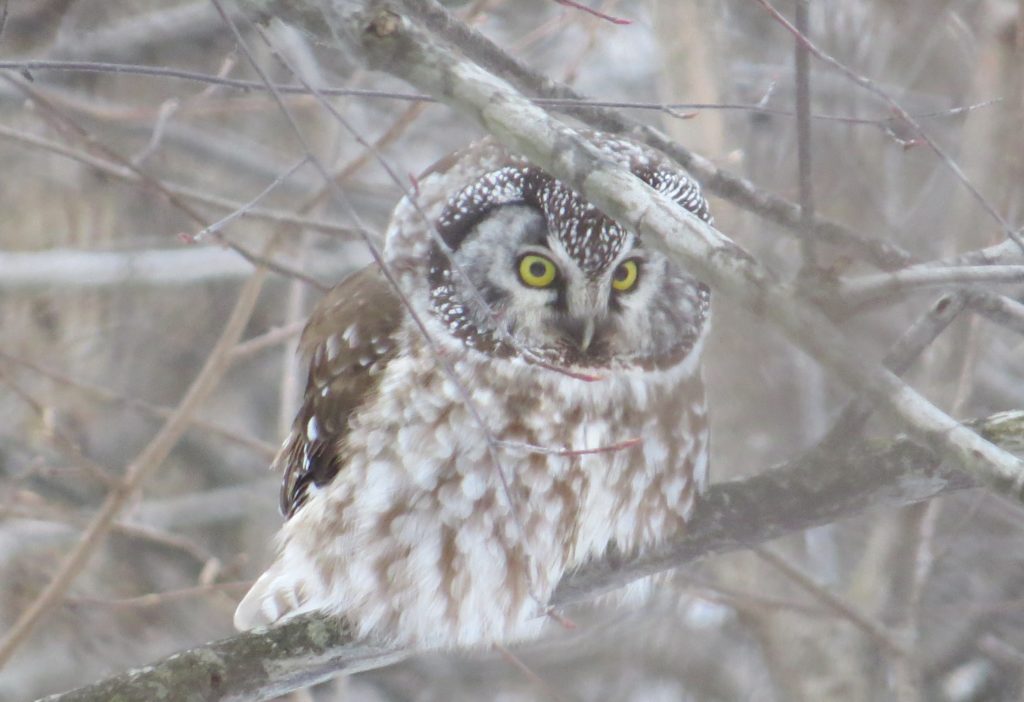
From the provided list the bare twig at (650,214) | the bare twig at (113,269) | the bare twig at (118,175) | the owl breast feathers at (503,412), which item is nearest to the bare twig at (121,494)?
the bare twig at (118,175)

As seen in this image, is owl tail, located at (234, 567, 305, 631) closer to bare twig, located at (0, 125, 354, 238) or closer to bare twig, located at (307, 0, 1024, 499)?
bare twig, located at (0, 125, 354, 238)

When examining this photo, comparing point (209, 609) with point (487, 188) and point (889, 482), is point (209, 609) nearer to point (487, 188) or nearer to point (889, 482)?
point (487, 188)

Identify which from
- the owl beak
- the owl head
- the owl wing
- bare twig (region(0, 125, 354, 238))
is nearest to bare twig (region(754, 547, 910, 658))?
the owl head

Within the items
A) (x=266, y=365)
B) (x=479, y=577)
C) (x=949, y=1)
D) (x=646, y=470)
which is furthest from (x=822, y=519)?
(x=266, y=365)

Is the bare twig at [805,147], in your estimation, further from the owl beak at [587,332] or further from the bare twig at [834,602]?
the bare twig at [834,602]

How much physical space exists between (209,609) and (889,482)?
506 cm

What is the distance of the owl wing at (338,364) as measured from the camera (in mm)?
3564

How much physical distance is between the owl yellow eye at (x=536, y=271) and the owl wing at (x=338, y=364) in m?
0.43

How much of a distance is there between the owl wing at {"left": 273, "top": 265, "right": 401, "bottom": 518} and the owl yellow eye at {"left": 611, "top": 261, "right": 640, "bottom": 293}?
64 centimetres

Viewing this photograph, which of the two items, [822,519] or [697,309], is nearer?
[822,519]

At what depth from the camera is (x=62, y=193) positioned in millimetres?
7637

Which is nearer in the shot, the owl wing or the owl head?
the owl head

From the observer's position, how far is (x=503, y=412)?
11.0 ft

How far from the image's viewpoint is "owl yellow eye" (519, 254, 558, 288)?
3.27 metres
